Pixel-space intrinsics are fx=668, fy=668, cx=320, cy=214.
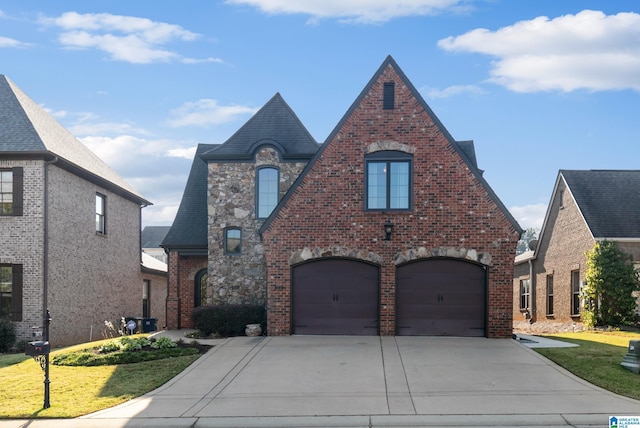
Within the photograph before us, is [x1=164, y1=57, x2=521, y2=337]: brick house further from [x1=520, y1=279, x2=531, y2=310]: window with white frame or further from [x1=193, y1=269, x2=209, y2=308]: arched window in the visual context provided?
[x1=520, y1=279, x2=531, y2=310]: window with white frame

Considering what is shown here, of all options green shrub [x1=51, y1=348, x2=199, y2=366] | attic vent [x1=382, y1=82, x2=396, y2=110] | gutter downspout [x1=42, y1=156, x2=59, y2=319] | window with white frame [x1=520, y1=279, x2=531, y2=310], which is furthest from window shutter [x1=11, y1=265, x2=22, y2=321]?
window with white frame [x1=520, y1=279, x2=531, y2=310]

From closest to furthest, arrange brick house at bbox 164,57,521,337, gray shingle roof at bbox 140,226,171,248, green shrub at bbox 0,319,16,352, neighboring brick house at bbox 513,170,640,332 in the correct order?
1. brick house at bbox 164,57,521,337
2. green shrub at bbox 0,319,16,352
3. neighboring brick house at bbox 513,170,640,332
4. gray shingle roof at bbox 140,226,171,248

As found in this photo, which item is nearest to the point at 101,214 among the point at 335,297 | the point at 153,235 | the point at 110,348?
the point at 110,348

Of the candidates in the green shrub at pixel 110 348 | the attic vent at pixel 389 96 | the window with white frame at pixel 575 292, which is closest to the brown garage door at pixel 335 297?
the attic vent at pixel 389 96

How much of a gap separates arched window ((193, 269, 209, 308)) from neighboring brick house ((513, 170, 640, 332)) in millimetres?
14983

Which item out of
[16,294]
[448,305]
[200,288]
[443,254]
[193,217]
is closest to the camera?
[443,254]

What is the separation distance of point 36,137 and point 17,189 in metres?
1.73

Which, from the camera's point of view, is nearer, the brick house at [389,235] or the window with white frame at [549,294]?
the brick house at [389,235]

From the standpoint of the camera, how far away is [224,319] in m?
20.5

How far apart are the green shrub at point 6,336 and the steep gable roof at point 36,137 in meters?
5.12

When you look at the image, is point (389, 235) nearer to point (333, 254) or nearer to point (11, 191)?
point (333, 254)

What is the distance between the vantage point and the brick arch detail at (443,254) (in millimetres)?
18719

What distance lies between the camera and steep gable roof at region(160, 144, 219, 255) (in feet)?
79.9

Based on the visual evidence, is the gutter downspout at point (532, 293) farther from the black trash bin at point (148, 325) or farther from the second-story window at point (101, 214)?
the second-story window at point (101, 214)
